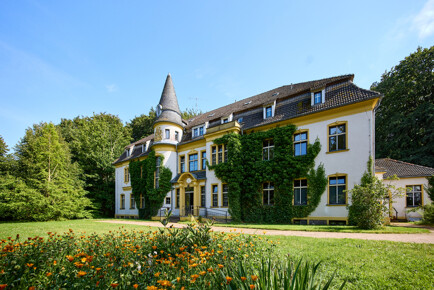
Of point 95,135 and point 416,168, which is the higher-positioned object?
point 95,135

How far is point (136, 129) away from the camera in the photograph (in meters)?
46.1

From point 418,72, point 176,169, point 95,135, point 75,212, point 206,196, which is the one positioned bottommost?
point 75,212

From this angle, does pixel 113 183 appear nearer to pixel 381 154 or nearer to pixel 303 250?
pixel 303 250

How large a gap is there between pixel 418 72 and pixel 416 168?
56.5 ft

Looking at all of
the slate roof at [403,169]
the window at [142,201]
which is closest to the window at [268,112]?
the slate roof at [403,169]

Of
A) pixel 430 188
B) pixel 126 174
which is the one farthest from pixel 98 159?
pixel 430 188

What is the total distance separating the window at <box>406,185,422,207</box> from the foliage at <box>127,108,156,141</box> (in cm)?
3945

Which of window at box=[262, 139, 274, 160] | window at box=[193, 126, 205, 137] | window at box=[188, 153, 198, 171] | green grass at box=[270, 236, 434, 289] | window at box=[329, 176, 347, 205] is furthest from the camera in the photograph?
window at box=[193, 126, 205, 137]

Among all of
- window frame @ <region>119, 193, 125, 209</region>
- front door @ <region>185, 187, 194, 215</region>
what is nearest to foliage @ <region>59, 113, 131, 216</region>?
window frame @ <region>119, 193, 125, 209</region>

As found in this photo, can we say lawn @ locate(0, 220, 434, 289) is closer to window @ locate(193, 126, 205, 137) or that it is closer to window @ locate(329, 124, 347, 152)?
window @ locate(329, 124, 347, 152)

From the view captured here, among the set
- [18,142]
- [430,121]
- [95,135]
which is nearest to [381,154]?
[430,121]

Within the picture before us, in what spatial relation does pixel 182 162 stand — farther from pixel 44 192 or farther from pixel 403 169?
pixel 403 169

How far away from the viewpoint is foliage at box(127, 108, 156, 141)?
44656mm

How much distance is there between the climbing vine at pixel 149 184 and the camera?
23.7 meters
